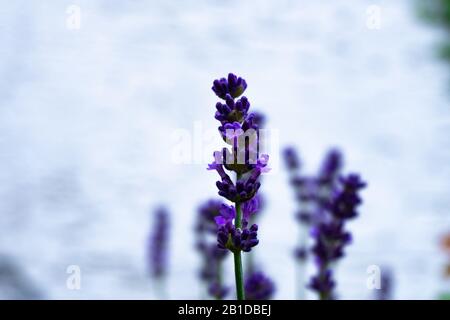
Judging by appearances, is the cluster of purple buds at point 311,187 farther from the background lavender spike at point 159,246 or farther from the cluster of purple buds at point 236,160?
the cluster of purple buds at point 236,160

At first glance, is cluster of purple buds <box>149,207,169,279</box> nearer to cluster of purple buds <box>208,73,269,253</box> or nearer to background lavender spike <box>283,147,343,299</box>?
background lavender spike <box>283,147,343,299</box>

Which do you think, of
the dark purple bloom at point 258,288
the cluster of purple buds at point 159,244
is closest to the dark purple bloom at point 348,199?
the dark purple bloom at point 258,288

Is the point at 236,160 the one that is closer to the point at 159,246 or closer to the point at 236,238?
the point at 236,238

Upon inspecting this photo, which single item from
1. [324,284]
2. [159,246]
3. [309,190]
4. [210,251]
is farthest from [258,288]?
[159,246]

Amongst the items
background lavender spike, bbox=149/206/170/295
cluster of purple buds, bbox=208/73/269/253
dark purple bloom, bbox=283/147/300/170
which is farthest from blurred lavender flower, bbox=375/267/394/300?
cluster of purple buds, bbox=208/73/269/253

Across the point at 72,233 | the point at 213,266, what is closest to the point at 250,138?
the point at 213,266
